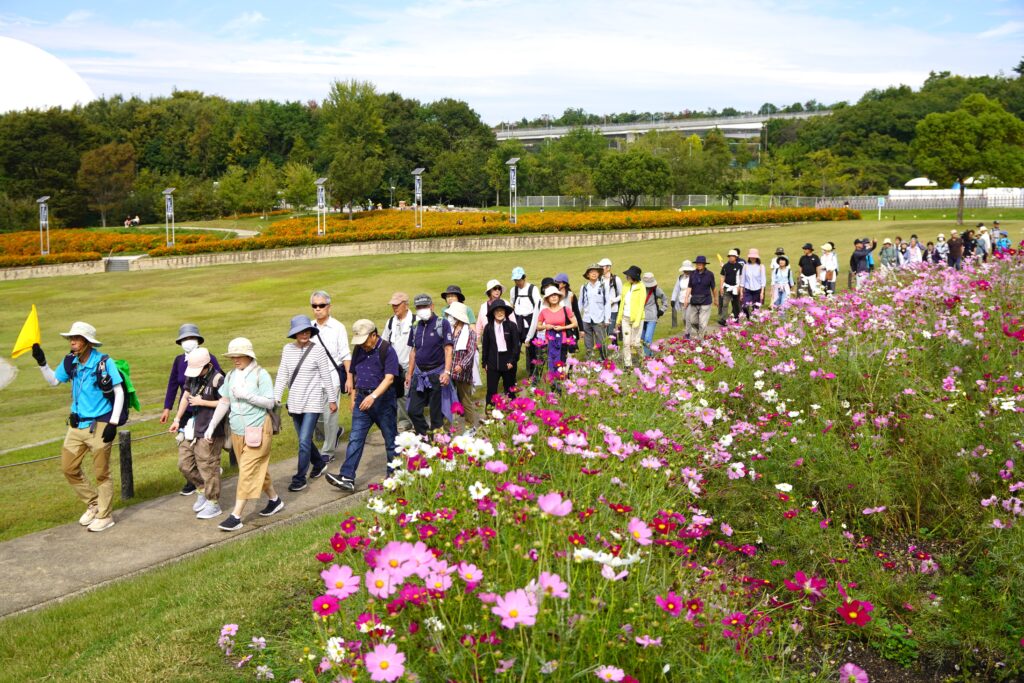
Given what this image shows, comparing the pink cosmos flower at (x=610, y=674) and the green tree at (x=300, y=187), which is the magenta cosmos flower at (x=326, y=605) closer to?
the pink cosmos flower at (x=610, y=674)

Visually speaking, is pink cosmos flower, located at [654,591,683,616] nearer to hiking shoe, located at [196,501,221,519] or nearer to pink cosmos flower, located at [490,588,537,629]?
pink cosmos flower, located at [490,588,537,629]

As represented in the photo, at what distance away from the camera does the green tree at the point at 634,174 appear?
60812 millimetres

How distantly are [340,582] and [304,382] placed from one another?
Result: 5.74 m

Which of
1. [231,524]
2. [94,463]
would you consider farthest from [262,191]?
[231,524]

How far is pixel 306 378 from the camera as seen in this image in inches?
337

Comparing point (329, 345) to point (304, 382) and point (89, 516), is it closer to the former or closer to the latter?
point (304, 382)

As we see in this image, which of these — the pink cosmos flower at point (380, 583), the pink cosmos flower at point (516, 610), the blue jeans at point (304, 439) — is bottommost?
the blue jeans at point (304, 439)

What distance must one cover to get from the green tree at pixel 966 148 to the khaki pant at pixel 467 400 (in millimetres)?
39957

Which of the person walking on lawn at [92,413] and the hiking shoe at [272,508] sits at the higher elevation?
the person walking on lawn at [92,413]

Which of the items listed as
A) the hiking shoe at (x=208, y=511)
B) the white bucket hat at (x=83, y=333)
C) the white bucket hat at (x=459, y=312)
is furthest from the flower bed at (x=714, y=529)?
the white bucket hat at (x=83, y=333)

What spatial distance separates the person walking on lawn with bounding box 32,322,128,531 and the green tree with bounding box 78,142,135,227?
6811cm

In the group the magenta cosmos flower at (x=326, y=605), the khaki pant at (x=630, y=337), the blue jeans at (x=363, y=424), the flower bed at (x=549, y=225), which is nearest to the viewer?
the magenta cosmos flower at (x=326, y=605)

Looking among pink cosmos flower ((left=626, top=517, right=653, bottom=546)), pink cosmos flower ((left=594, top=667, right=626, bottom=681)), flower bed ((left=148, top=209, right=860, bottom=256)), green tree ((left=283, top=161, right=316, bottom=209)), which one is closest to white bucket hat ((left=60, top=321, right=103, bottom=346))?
pink cosmos flower ((left=626, top=517, right=653, bottom=546))

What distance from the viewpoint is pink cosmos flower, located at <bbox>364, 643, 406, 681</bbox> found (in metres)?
2.63
